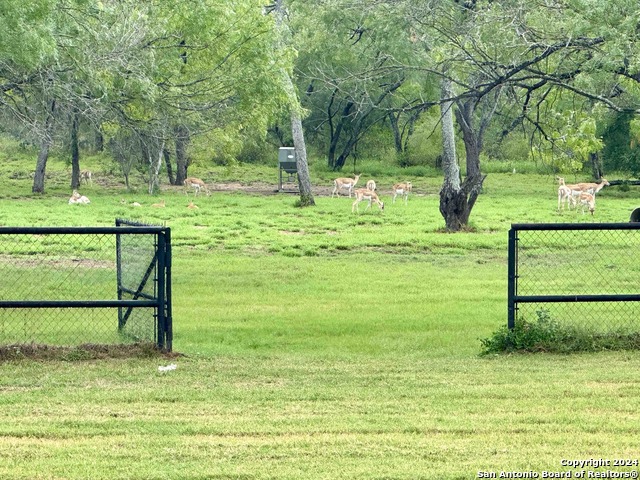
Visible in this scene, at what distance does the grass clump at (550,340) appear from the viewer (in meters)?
11.2

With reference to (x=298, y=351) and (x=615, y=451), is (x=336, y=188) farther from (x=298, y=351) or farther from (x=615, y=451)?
(x=615, y=451)

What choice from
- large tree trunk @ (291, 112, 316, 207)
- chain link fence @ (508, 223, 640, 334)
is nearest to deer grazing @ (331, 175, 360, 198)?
large tree trunk @ (291, 112, 316, 207)

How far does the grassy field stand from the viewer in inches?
251

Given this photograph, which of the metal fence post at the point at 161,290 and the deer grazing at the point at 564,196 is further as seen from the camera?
the deer grazing at the point at 564,196

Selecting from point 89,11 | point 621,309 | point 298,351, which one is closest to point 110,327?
point 298,351

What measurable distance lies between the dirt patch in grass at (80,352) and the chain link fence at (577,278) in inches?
153

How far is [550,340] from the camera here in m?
11.2

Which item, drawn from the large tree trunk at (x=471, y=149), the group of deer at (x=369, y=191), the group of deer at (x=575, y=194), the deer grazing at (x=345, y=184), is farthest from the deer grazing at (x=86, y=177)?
the large tree trunk at (x=471, y=149)

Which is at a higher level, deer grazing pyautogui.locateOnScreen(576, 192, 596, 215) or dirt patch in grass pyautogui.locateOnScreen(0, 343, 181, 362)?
deer grazing pyautogui.locateOnScreen(576, 192, 596, 215)

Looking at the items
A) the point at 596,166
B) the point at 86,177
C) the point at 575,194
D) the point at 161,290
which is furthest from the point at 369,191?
the point at 161,290

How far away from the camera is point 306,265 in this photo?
2162 cm

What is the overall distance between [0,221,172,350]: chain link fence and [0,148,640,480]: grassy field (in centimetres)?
59

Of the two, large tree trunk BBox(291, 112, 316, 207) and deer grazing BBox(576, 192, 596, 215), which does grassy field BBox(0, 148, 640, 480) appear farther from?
large tree trunk BBox(291, 112, 316, 207)

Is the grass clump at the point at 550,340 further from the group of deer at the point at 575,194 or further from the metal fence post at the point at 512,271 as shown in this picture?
the group of deer at the point at 575,194
